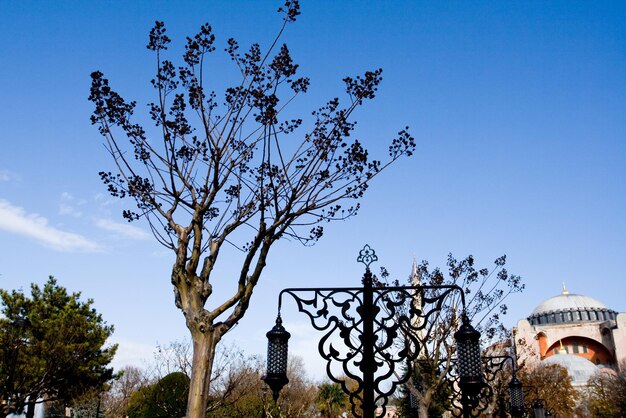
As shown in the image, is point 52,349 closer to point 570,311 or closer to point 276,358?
point 276,358

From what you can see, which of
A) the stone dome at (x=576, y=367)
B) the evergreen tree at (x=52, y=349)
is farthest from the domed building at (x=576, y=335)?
the evergreen tree at (x=52, y=349)

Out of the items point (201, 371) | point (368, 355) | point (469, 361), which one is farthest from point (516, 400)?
point (201, 371)

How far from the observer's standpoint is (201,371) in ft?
20.0

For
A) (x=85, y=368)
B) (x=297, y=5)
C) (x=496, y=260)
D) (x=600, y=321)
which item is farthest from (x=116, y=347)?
(x=600, y=321)

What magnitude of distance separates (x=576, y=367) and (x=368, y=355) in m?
50.0

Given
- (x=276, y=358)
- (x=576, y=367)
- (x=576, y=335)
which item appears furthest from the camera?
(x=576, y=335)

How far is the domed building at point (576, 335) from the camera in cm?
4972

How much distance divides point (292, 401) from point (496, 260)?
24263mm

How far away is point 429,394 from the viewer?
15562 mm

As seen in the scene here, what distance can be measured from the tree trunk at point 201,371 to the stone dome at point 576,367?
1851 inches

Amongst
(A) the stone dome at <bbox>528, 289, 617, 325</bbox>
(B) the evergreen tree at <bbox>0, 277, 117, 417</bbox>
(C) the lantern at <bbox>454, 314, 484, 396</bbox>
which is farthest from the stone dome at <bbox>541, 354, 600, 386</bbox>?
(C) the lantern at <bbox>454, 314, 484, 396</bbox>

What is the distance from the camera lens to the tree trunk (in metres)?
5.98

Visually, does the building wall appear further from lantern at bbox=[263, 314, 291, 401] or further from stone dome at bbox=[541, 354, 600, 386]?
lantern at bbox=[263, 314, 291, 401]

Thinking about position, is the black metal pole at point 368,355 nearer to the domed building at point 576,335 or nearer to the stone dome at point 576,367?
the domed building at point 576,335
